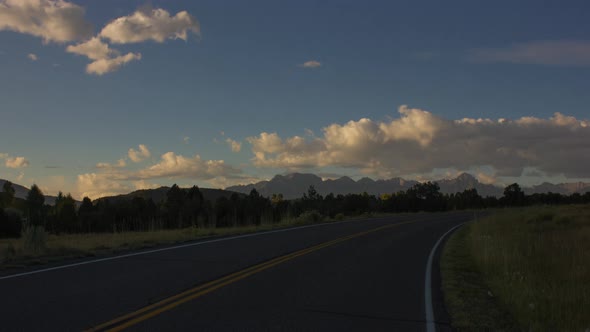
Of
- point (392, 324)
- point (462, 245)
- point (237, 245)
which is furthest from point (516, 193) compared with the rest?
point (392, 324)

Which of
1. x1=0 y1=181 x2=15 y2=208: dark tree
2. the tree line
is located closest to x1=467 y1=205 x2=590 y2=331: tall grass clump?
the tree line

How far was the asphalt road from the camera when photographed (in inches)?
273

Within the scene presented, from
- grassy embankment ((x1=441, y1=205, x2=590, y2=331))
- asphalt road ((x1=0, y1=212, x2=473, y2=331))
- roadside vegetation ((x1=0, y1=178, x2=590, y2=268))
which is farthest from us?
roadside vegetation ((x1=0, y1=178, x2=590, y2=268))

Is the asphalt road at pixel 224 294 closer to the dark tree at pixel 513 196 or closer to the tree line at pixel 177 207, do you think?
the tree line at pixel 177 207

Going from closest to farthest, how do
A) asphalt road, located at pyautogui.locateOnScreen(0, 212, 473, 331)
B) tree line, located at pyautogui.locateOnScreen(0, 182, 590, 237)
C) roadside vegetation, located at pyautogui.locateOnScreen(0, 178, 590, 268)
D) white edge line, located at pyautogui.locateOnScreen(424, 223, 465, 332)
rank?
asphalt road, located at pyautogui.locateOnScreen(0, 212, 473, 331), white edge line, located at pyautogui.locateOnScreen(424, 223, 465, 332), roadside vegetation, located at pyautogui.locateOnScreen(0, 178, 590, 268), tree line, located at pyautogui.locateOnScreen(0, 182, 590, 237)

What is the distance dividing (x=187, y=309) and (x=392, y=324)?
2976 mm

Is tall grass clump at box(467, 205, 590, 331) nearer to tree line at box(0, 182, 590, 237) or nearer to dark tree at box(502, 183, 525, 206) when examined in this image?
tree line at box(0, 182, 590, 237)

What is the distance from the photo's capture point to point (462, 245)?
20516 millimetres

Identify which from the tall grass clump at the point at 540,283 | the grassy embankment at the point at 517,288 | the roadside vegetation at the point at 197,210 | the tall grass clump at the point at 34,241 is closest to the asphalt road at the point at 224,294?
the grassy embankment at the point at 517,288

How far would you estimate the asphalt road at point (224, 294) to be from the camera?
22.7ft

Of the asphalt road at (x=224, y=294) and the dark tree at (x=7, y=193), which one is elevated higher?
the dark tree at (x=7, y=193)

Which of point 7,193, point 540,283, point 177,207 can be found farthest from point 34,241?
point 7,193

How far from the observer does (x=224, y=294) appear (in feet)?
28.9

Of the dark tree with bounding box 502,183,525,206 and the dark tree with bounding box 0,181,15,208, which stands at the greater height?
the dark tree with bounding box 0,181,15,208
